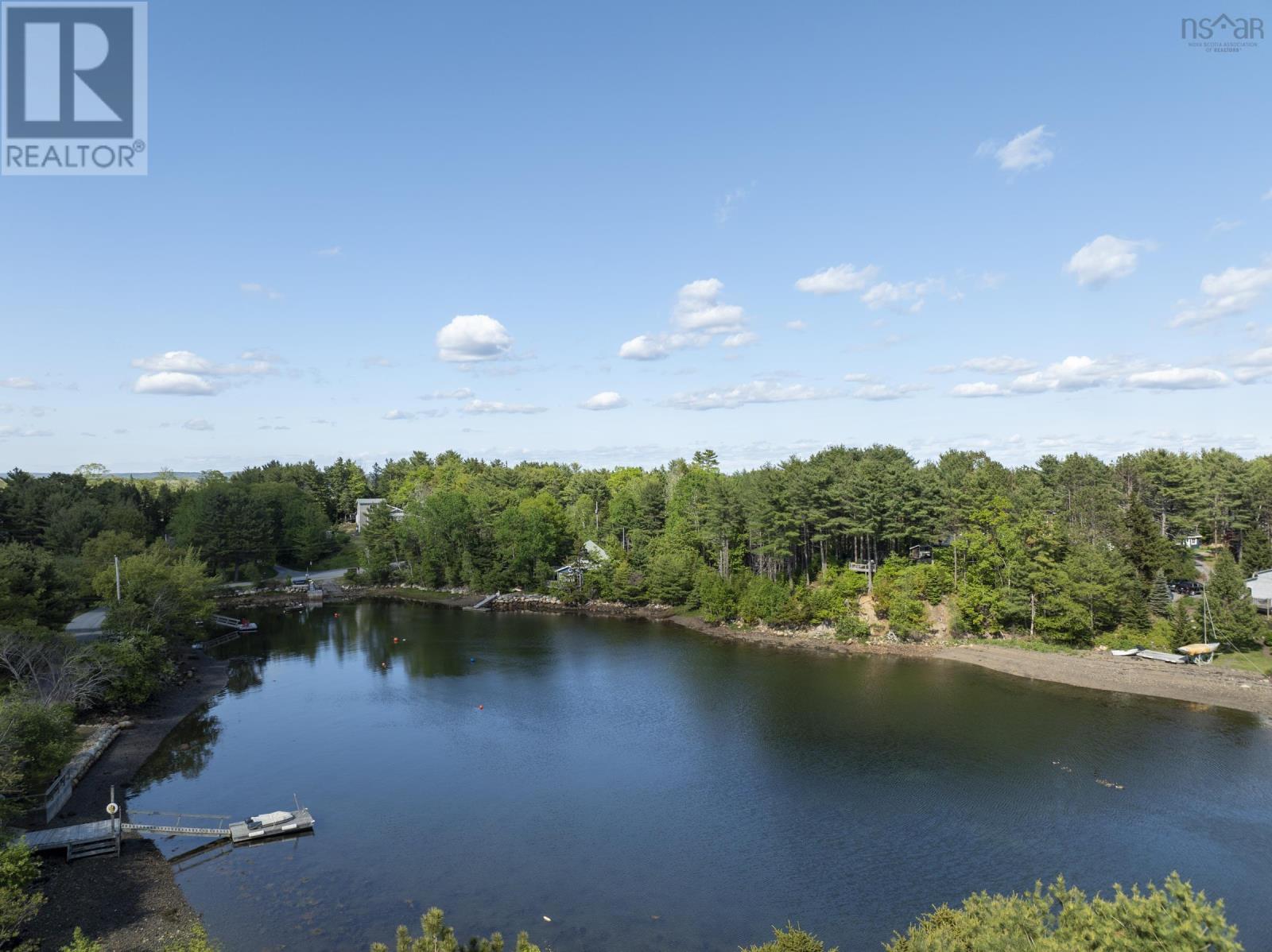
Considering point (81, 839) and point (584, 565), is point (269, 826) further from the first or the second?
point (584, 565)

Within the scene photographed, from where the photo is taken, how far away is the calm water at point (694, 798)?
838 inches

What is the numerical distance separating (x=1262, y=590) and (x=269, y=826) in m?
55.7

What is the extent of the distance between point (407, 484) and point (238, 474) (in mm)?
22258

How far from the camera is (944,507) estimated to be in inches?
2116

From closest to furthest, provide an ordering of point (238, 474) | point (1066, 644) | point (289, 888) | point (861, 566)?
point (289, 888)
point (1066, 644)
point (861, 566)
point (238, 474)

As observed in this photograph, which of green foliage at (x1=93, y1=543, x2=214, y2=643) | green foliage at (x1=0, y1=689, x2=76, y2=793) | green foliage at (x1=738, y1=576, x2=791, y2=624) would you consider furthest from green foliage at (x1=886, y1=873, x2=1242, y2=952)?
green foliage at (x1=738, y1=576, x2=791, y2=624)

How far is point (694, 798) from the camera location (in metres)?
28.2

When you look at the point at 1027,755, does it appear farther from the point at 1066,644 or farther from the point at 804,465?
the point at 804,465

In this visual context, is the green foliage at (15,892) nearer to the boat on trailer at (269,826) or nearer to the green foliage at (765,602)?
the boat on trailer at (269,826)

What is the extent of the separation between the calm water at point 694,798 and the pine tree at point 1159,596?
12.4 meters

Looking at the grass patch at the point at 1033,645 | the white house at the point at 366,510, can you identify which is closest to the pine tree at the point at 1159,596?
the grass patch at the point at 1033,645

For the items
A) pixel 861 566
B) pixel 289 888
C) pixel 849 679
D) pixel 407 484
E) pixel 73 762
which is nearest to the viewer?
pixel 289 888

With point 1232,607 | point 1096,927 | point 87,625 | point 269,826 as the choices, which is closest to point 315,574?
A: point 87,625

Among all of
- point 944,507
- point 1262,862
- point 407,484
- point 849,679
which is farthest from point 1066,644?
point 407,484
